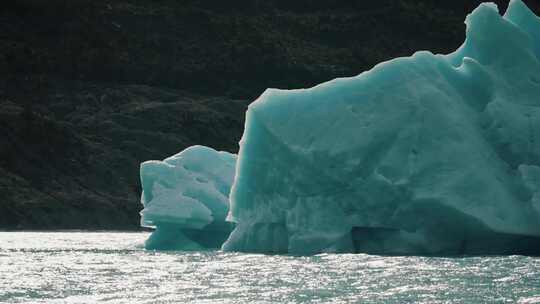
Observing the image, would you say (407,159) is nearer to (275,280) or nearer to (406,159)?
(406,159)

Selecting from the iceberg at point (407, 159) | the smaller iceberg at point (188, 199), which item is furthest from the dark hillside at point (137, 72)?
the iceberg at point (407, 159)

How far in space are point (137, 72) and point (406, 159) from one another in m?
65.5

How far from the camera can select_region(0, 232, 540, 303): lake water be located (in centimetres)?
1633

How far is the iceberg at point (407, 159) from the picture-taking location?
2222 centimetres

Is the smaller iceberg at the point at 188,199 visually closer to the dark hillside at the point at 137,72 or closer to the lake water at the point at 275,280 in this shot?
the lake water at the point at 275,280

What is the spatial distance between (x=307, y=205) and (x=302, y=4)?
3530 inches

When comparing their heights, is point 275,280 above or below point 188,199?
below

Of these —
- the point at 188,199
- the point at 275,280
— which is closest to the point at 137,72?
the point at 188,199

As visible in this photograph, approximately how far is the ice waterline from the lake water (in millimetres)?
875

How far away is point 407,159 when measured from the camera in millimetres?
22641

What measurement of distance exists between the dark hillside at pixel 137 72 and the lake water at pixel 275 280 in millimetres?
33960

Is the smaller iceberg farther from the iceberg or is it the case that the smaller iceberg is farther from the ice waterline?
the iceberg

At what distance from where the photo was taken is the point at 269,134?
2397 cm

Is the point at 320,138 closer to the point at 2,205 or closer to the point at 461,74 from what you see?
the point at 461,74
